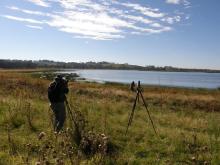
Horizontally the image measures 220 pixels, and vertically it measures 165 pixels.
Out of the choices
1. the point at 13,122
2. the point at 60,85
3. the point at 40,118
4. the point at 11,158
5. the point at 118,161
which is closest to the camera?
the point at 11,158

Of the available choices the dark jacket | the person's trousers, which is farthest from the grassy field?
the dark jacket

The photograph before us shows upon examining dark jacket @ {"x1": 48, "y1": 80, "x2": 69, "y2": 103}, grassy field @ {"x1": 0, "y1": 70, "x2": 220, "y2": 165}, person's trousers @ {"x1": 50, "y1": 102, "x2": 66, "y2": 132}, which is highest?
dark jacket @ {"x1": 48, "y1": 80, "x2": 69, "y2": 103}

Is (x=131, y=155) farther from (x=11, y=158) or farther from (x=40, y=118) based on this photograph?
(x=40, y=118)

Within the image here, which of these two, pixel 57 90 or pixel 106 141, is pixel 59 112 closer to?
pixel 57 90

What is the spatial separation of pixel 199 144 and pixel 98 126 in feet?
10.1

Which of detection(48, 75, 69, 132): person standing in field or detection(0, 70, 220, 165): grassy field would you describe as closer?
detection(0, 70, 220, 165): grassy field

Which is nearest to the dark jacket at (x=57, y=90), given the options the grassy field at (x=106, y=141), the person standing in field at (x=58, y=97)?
the person standing in field at (x=58, y=97)

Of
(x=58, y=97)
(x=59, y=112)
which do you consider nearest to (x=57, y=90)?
(x=58, y=97)

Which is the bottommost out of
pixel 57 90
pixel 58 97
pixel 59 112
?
pixel 59 112

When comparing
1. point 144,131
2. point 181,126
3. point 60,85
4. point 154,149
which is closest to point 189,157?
point 154,149

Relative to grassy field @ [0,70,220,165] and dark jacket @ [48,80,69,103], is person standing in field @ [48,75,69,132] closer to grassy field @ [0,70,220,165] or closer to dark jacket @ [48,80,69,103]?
dark jacket @ [48,80,69,103]

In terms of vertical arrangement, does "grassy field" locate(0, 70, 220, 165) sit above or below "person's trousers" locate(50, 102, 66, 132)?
below

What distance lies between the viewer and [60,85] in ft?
34.5

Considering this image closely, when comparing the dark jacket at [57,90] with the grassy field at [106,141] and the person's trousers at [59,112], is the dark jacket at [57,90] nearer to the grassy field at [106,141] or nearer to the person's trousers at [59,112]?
the person's trousers at [59,112]
